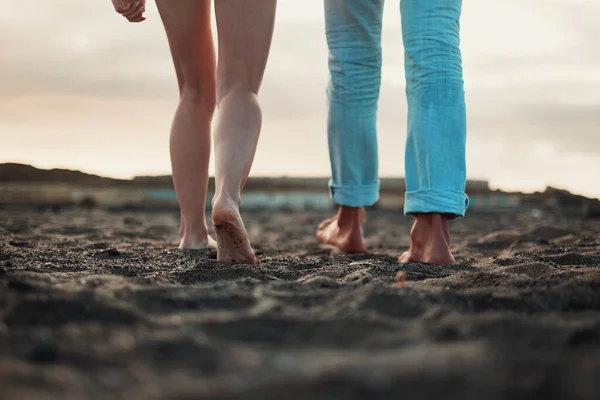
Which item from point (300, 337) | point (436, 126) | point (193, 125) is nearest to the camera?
point (300, 337)

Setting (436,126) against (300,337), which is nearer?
(300,337)

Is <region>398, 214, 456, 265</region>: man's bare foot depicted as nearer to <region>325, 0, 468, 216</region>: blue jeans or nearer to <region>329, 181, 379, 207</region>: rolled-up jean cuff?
<region>325, 0, 468, 216</region>: blue jeans

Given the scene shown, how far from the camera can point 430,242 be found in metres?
2.59

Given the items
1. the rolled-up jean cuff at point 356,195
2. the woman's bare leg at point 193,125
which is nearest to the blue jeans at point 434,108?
the rolled-up jean cuff at point 356,195

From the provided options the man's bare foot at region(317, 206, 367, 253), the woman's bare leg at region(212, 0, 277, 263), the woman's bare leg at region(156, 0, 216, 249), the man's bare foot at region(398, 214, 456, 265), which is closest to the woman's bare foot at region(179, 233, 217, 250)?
the woman's bare leg at region(156, 0, 216, 249)

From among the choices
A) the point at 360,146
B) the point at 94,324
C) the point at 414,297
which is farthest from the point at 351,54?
the point at 94,324

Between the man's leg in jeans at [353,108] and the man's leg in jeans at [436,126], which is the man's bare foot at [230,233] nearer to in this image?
the man's leg in jeans at [436,126]

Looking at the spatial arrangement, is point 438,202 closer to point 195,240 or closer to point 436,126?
point 436,126

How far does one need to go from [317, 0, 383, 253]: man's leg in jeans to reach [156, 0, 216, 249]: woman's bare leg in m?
0.56

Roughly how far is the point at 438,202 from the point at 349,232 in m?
0.73

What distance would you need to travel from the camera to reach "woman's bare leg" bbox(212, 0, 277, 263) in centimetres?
238

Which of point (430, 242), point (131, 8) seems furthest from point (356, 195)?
point (131, 8)

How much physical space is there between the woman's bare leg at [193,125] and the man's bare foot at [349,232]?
572 millimetres

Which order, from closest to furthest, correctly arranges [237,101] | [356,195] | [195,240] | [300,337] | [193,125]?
1. [300,337]
2. [237,101]
3. [193,125]
4. [195,240]
5. [356,195]
